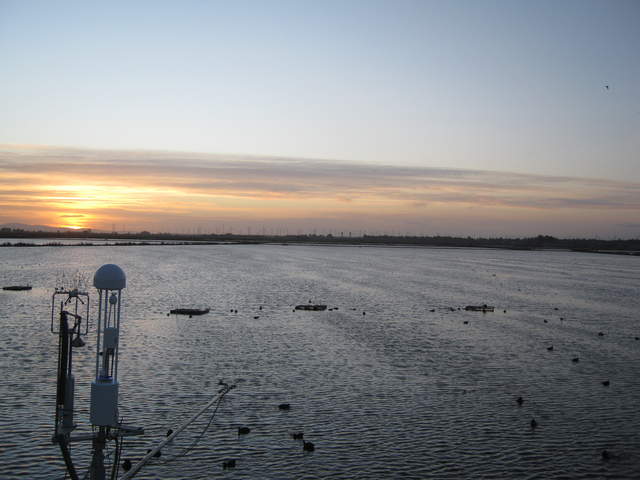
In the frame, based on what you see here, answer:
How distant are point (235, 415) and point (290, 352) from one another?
35.9ft

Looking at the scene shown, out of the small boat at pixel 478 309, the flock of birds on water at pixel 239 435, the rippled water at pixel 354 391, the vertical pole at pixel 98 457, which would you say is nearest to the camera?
the vertical pole at pixel 98 457

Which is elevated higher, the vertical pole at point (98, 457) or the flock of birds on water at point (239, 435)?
the vertical pole at point (98, 457)

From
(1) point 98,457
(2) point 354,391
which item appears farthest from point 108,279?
(2) point 354,391

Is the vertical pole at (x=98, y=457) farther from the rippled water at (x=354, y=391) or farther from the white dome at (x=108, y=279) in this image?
the white dome at (x=108, y=279)

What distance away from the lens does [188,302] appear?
53.0 meters

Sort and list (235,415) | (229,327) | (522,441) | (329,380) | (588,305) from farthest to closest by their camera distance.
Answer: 1. (588,305)
2. (229,327)
3. (329,380)
4. (235,415)
5. (522,441)

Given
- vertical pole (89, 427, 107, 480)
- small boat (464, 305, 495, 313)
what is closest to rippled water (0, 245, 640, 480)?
small boat (464, 305, 495, 313)

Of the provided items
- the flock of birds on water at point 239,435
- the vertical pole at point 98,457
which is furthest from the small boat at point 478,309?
the vertical pole at point 98,457

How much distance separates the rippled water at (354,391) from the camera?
55.3 ft

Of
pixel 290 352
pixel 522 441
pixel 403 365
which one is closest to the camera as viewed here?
pixel 522 441

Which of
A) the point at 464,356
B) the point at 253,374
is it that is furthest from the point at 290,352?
Answer: the point at 464,356

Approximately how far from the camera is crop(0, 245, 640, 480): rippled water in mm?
16859

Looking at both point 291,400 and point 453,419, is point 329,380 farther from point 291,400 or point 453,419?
point 453,419

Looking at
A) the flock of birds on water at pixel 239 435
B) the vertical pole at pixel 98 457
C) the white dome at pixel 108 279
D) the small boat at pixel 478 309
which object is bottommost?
the flock of birds on water at pixel 239 435
